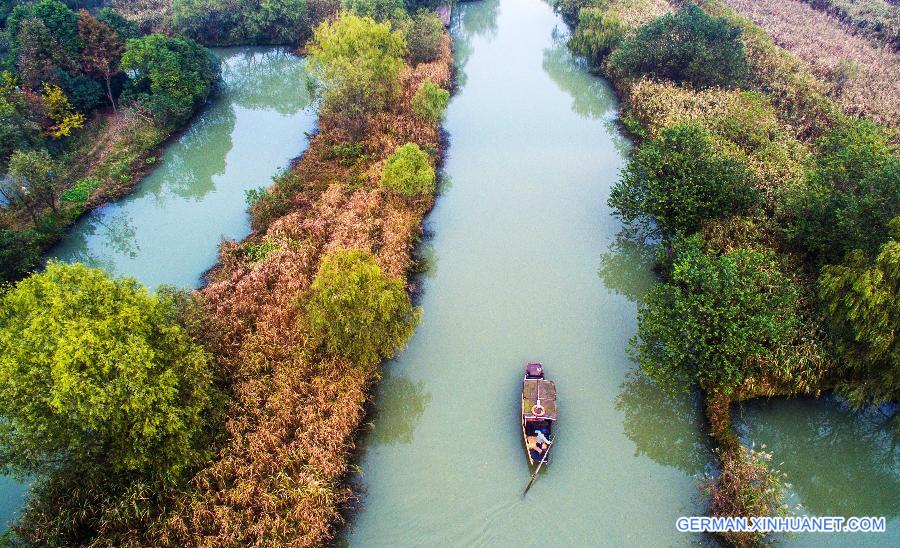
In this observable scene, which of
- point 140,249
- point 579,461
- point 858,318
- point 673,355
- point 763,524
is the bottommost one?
point 140,249

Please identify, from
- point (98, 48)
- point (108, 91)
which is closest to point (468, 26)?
point (98, 48)

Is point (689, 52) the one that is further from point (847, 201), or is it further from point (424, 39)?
point (424, 39)

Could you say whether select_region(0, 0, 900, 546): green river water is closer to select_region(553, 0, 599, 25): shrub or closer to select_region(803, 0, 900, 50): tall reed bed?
select_region(553, 0, 599, 25): shrub

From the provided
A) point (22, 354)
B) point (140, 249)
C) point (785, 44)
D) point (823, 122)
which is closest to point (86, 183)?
point (140, 249)

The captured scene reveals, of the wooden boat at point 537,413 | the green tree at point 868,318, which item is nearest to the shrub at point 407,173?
the wooden boat at point 537,413

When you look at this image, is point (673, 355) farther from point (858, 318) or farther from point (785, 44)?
point (785, 44)

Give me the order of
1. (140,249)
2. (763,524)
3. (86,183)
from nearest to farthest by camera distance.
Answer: (763,524), (140,249), (86,183)

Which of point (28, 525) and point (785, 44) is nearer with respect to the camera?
point (28, 525)
